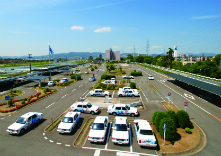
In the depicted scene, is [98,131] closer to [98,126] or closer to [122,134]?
[98,126]

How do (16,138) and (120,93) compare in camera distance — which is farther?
(120,93)

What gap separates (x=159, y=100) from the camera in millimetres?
29562

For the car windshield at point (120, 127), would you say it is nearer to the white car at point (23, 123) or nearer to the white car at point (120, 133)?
the white car at point (120, 133)

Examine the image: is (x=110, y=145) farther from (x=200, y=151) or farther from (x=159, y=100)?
(x=159, y=100)

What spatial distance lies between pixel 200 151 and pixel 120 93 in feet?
66.3

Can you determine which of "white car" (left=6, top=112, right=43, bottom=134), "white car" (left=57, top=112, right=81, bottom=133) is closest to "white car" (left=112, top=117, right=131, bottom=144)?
"white car" (left=57, top=112, right=81, bottom=133)

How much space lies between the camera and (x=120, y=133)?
48.6 feet

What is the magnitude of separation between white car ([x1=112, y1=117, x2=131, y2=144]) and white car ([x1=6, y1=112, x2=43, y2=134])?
34.7ft

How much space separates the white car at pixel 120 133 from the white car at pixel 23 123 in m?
10.6

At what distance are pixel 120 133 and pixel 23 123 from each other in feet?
38.2

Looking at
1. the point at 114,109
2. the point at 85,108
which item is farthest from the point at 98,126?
the point at 85,108

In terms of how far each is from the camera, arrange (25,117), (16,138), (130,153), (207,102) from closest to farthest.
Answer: (130,153), (16,138), (25,117), (207,102)

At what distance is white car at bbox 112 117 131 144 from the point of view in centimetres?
1400

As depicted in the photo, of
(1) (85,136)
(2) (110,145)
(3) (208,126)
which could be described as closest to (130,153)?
(2) (110,145)
